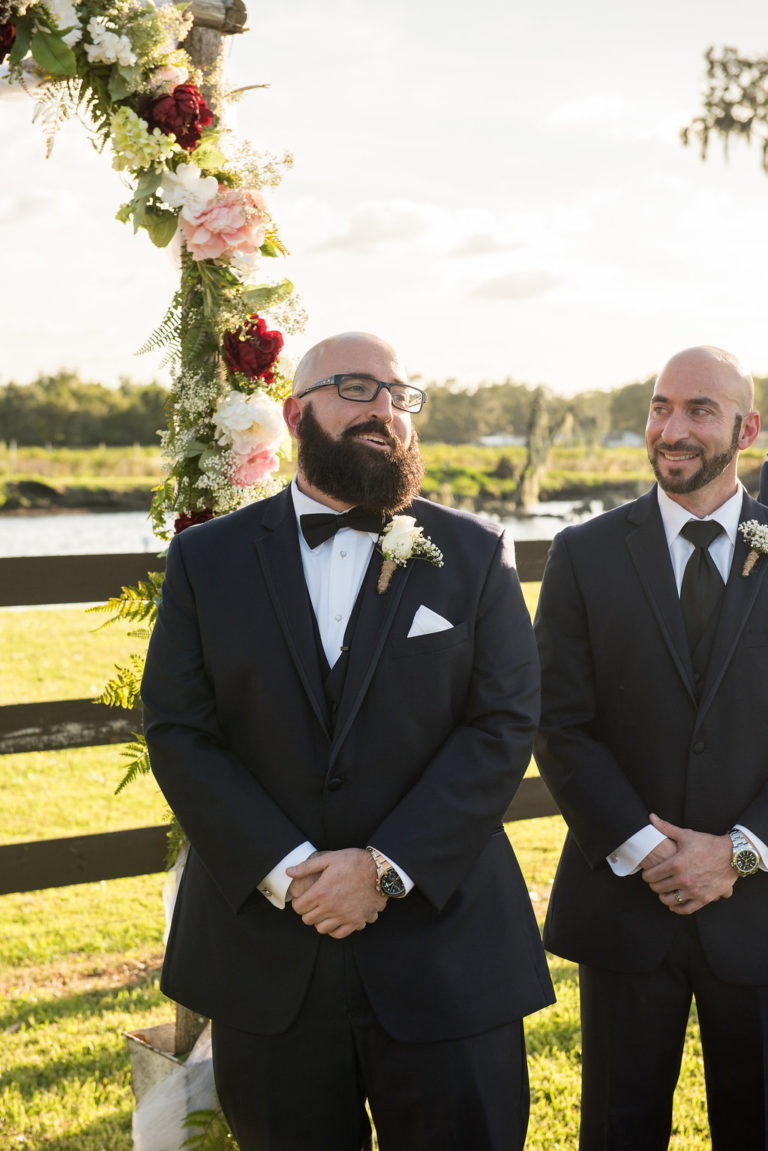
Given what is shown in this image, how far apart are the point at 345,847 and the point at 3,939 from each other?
343 cm

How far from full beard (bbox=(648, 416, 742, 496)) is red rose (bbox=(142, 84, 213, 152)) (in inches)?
65.9

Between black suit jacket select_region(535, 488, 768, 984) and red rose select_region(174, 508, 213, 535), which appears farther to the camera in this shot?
red rose select_region(174, 508, 213, 535)

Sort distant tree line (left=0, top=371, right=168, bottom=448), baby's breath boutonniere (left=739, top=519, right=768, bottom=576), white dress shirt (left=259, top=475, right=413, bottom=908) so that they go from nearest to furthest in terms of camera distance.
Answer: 1. white dress shirt (left=259, top=475, right=413, bottom=908)
2. baby's breath boutonniere (left=739, top=519, right=768, bottom=576)
3. distant tree line (left=0, top=371, right=168, bottom=448)

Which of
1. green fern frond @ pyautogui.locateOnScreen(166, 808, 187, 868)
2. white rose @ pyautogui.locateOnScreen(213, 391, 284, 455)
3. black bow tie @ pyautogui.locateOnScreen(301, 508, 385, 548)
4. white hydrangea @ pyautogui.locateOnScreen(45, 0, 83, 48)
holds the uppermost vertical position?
white hydrangea @ pyautogui.locateOnScreen(45, 0, 83, 48)

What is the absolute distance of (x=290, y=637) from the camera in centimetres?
234

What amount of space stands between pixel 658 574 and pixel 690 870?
0.76m

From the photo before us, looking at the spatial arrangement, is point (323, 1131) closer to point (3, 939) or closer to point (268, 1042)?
point (268, 1042)

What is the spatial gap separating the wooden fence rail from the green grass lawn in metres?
0.58

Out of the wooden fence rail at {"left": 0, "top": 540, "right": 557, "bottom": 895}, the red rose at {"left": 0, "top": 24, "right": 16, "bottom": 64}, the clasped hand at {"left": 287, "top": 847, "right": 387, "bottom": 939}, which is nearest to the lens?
the clasped hand at {"left": 287, "top": 847, "right": 387, "bottom": 939}

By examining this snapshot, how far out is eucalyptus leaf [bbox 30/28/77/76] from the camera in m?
2.90

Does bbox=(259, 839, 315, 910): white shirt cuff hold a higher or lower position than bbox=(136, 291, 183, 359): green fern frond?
lower

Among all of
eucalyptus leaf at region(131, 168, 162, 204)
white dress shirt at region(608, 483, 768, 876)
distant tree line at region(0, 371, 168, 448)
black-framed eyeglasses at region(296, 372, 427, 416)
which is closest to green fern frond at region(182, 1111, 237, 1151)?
white dress shirt at region(608, 483, 768, 876)

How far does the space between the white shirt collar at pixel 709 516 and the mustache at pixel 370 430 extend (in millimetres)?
840

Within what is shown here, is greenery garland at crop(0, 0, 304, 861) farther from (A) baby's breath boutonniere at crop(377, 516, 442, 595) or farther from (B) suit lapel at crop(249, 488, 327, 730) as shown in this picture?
(A) baby's breath boutonniere at crop(377, 516, 442, 595)
